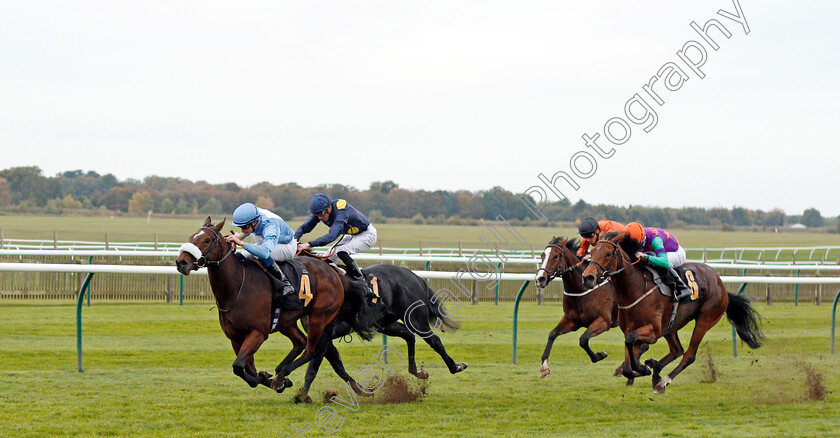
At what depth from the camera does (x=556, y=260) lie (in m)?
7.12

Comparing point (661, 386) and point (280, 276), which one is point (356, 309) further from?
point (661, 386)

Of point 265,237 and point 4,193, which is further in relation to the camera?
point 4,193

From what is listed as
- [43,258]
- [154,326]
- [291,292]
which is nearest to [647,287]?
[291,292]

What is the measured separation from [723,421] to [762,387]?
1.72m

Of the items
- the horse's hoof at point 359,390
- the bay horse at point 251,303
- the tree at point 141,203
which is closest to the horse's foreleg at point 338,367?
the horse's hoof at point 359,390

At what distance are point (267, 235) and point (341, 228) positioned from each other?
2.81 ft

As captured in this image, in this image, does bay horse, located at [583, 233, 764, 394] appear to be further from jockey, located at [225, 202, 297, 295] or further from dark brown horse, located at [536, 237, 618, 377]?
jockey, located at [225, 202, 297, 295]

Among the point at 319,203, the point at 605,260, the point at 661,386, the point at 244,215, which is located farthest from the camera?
the point at 661,386

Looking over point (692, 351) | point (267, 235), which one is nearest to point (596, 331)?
point (692, 351)

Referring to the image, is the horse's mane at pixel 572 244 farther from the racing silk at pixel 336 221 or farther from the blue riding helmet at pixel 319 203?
the blue riding helmet at pixel 319 203

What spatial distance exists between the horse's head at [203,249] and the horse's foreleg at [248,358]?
0.53 m

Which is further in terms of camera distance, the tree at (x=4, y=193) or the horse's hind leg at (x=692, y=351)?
the tree at (x=4, y=193)

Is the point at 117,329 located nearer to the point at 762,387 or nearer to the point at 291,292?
the point at 291,292

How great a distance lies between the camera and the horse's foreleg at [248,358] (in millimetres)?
5570
